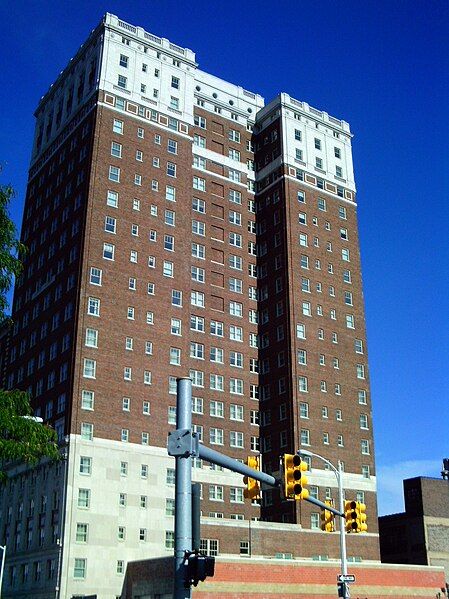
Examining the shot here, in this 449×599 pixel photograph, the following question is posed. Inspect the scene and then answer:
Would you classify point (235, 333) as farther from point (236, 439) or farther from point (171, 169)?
point (171, 169)

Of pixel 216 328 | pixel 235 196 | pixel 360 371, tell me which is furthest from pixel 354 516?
pixel 235 196

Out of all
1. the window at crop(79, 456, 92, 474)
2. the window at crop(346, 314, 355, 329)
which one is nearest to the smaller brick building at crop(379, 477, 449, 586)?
the window at crop(346, 314, 355, 329)

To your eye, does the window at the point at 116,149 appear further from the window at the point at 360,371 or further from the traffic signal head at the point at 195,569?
the traffic signal head at the point at 195,569

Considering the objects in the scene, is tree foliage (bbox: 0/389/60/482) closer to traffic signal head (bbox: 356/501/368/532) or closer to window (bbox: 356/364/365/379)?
traffic signal head (bbox: 356/501/368/532)

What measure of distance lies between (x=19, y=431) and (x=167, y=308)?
199ft

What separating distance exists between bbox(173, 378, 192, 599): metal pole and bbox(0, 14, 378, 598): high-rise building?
57567 mm

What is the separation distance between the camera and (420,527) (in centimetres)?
11381

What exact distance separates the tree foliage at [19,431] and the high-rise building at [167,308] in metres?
47.7

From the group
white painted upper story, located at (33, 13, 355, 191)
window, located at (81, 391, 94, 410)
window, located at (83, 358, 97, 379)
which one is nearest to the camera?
window, located at (81, 391, 94, 410)

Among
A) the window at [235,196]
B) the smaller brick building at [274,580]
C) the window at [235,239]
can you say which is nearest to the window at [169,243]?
the window at [235,239]

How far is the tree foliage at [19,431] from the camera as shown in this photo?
992 inches

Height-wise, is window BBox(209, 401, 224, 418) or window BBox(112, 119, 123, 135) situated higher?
window BBox(112, 119, 123, 135)

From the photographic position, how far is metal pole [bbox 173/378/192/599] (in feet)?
55.2

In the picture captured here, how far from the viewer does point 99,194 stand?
8631 centimetres
